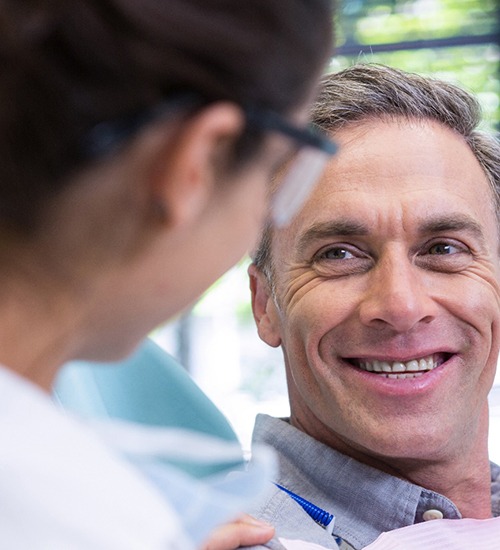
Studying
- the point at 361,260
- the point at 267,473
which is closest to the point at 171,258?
the point at 267,473

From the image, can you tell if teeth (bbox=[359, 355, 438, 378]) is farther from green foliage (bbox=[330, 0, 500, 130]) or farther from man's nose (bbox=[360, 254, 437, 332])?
green foliage (bbox=[330, 0, 500, 130])

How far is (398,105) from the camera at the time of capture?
5.96 ft

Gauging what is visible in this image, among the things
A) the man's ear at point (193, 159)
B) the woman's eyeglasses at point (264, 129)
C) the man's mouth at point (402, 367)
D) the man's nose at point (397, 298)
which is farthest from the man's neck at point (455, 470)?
the man's ear at point (193, 159)

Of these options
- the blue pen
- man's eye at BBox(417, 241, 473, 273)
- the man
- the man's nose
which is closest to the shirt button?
the man

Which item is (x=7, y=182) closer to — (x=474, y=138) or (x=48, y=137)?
(x=48, y=137)

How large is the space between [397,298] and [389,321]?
4 cm

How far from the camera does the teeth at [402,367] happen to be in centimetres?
170

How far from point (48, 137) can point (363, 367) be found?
1.12 m

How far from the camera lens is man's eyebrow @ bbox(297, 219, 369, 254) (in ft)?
5.63

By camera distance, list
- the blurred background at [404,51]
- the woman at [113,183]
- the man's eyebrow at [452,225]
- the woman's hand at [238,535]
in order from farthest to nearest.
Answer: the blurred background at [404,51]
the man's eyebrow at [452,225]
the woman's hand at [238,535]
the woman at [113,183]

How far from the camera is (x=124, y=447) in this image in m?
0.75

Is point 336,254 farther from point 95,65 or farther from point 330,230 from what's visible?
point 95,65

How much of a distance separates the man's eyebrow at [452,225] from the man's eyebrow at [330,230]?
112 mm

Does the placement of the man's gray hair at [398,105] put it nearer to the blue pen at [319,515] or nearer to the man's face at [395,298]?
the man's face at [395,298]
